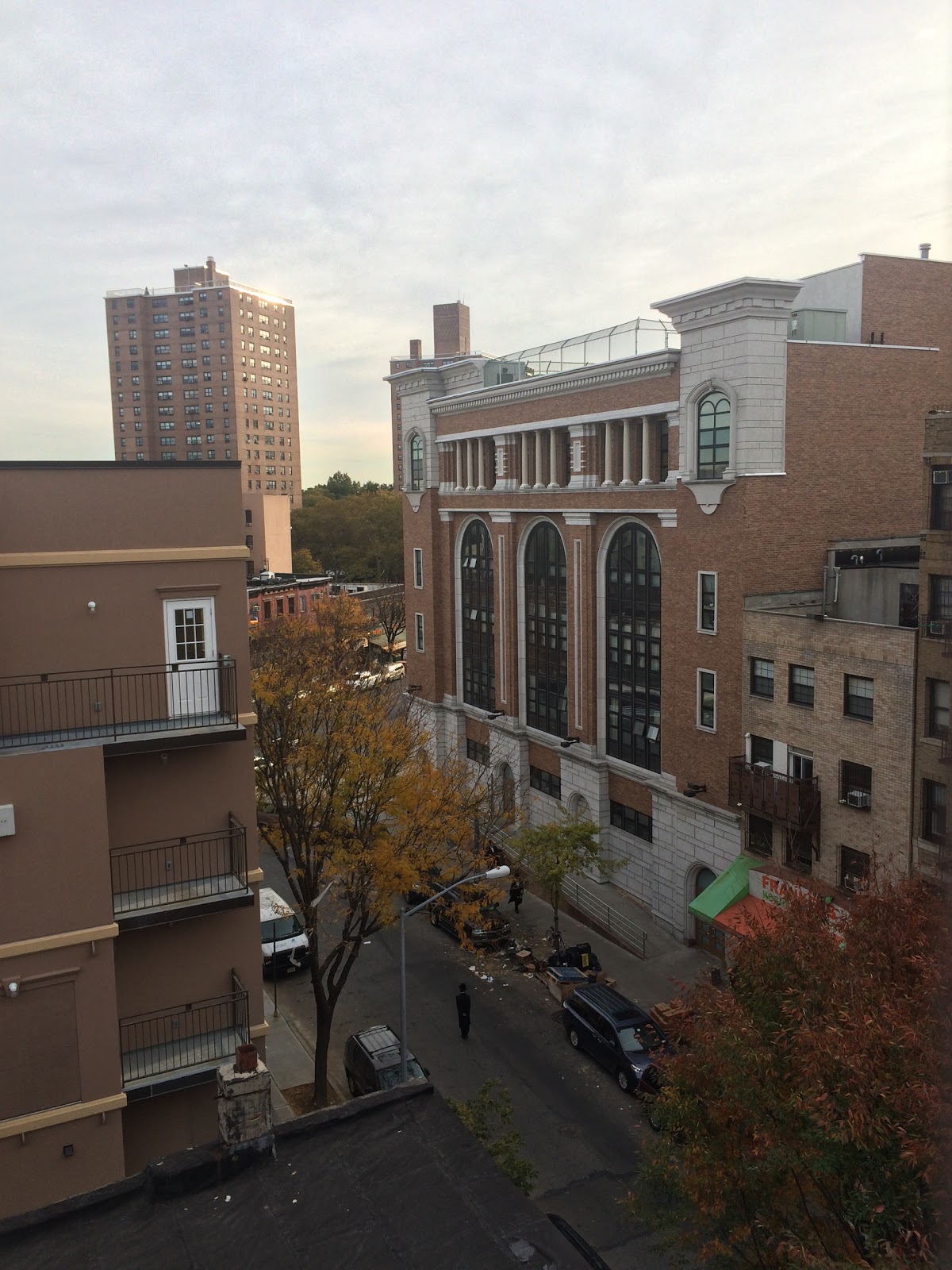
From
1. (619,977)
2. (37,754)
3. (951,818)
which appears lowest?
(619,977)

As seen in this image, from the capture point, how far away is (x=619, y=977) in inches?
1140

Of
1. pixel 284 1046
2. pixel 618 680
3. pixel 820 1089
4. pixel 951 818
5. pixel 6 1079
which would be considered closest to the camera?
pixel 951 818

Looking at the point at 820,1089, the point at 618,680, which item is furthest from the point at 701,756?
the point at 820,1089

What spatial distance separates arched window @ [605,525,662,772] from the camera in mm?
32344

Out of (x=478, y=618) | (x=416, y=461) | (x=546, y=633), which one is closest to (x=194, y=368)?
(x=416, y=461)

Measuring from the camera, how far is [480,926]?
31.2m

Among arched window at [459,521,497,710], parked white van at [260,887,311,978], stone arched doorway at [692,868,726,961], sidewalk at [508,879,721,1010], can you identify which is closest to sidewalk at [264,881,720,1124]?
sidewalk at [508,879,721,1010]

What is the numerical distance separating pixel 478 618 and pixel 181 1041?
27.7 metres

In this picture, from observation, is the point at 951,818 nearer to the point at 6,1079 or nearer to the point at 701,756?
the point at 6,1079

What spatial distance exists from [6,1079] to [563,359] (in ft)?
104

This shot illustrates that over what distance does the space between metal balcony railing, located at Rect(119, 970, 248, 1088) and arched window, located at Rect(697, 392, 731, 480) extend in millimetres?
19443

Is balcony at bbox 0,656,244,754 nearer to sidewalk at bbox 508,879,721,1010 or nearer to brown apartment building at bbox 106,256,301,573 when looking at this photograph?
sidewalk at bbox 508,879,721,1010

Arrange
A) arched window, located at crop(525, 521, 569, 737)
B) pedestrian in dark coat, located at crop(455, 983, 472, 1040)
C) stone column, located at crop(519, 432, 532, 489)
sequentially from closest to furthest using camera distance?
pedestrian in dark coat, located at crop(455, 983, 472, 1040) < arched window, located at crop(525, 521, 569, 737) < stone column, located at crop(519, 432, 532, 489)

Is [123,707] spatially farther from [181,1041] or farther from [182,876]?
[181,1041]
